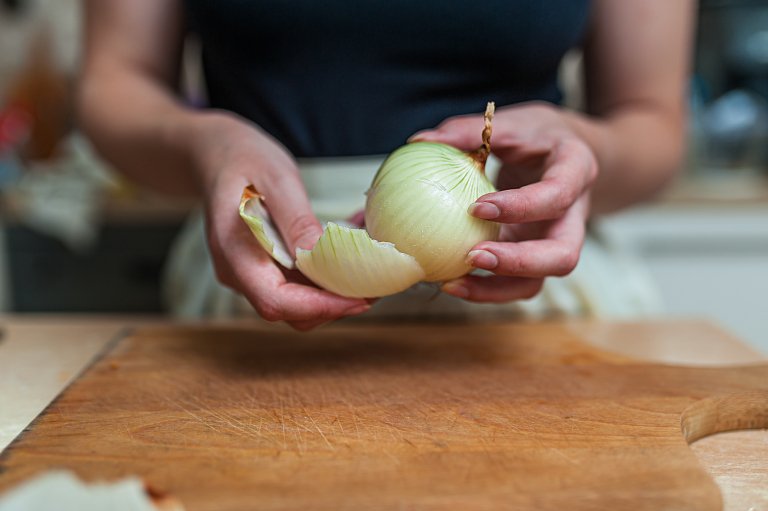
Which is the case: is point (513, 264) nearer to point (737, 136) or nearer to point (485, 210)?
point (485, 210)

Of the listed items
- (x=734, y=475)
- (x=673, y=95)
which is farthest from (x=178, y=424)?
(x=673, y=95)

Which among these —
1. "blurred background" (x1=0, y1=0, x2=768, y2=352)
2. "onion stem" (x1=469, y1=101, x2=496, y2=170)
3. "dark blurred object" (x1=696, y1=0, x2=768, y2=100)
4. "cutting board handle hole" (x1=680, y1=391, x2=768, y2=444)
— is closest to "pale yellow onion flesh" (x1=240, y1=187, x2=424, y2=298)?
"onion stem" (x1=469, y1=101, x2=496, y2=170)

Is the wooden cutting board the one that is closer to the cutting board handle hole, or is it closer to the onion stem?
the cutting board handle hole

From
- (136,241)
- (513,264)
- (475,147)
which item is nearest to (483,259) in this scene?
(513,264)

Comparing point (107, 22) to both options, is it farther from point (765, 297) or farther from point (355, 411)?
point (765, 297)

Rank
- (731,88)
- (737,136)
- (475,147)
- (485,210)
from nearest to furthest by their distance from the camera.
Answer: (485,210)
(475,147)
(737,136)
(731,88)

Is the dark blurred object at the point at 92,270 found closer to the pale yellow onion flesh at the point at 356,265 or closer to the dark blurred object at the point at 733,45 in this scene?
the pale yellow onion flesh at the point at 356,265

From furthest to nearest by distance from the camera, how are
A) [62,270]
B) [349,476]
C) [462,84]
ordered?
[62,270] → [462,84] → [349,476]
